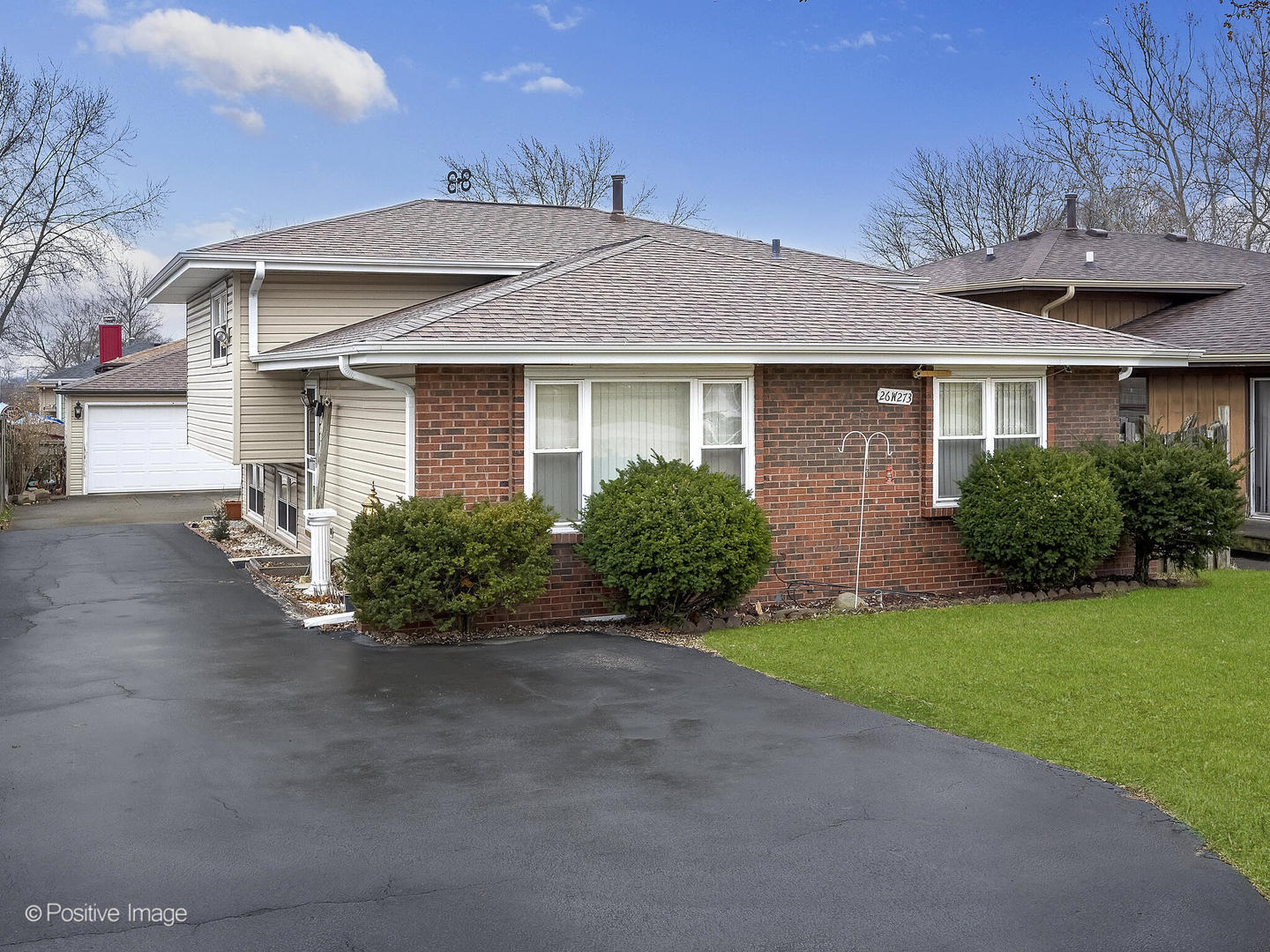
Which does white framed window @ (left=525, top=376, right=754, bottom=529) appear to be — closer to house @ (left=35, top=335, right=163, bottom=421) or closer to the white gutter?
the white gutter

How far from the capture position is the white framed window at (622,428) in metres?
11.5

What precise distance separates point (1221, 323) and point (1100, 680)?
41.2 ft

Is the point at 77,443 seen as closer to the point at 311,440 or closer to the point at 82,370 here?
the point at 82,370

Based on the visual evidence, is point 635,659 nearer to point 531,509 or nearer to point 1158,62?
point 531,509

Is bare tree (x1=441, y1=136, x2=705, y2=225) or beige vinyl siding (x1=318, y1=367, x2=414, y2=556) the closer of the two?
beige vinyl siding (x1=318, y1=367, x2=414, y2=556)

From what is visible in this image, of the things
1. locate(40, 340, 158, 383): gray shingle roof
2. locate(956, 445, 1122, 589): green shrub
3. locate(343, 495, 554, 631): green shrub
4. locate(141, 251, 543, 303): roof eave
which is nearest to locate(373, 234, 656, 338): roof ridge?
locate(141, 251, 543, 303): roof eave

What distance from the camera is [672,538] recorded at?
1057cm

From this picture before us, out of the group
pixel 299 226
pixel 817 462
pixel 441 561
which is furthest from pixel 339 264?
pixel 817 462

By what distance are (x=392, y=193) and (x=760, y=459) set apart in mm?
34185

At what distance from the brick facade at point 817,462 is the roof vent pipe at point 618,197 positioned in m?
8.27

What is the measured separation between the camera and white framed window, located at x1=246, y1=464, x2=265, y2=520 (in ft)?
65.6

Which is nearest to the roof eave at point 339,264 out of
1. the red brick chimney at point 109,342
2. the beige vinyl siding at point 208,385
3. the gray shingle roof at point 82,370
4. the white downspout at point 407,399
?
the beige vinyl siding at point 208,385

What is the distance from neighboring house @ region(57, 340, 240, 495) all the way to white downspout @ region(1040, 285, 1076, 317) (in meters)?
19.9

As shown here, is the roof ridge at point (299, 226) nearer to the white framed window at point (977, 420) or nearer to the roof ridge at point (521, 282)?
the roof ridge at point (521, 282)
